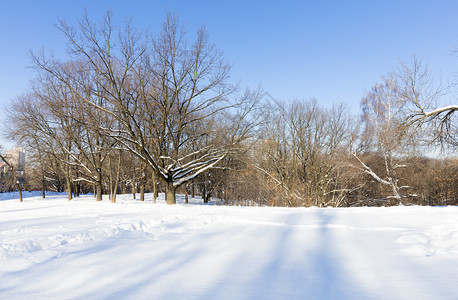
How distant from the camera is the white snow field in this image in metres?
2.38

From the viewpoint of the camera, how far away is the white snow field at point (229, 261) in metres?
2.38

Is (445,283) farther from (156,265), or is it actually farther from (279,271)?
(156,265)

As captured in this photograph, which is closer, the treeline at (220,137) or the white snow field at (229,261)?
the white snow field at (229,261)

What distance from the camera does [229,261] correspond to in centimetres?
318

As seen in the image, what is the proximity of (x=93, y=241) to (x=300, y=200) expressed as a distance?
1377 centimetres

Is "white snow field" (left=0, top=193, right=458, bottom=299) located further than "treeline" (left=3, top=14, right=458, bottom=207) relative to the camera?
No

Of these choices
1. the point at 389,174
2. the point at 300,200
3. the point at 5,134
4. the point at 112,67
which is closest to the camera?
the point at 112,67

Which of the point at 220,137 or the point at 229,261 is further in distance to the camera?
the point at 220,137

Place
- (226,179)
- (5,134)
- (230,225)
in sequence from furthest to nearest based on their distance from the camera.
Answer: (226,179), (5,134), (230,225)

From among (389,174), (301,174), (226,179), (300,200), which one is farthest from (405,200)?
(226,179)

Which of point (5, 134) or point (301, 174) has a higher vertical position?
point (5, 134)

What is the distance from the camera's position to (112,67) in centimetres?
1289

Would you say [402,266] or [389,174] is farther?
[389,174]

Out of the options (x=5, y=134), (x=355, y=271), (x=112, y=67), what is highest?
(x=112, y=67)
